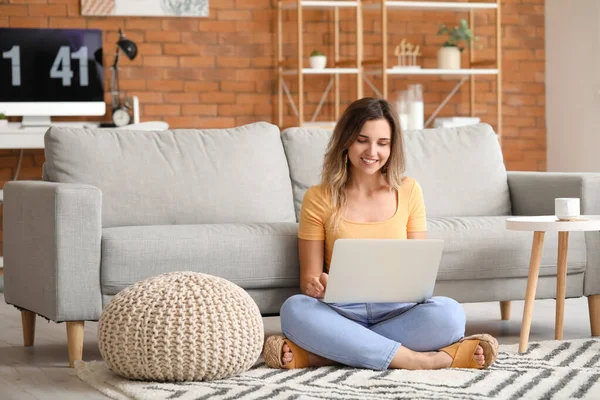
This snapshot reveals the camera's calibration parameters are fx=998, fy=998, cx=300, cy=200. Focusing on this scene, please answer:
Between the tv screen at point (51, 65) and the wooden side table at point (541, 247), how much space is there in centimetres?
327

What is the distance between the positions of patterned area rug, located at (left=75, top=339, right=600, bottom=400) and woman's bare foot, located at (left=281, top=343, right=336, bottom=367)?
4cm

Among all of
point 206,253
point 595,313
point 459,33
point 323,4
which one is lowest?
point 595,313

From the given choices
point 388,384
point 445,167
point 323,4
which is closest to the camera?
point 388,384

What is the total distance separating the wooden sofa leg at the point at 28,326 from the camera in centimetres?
337

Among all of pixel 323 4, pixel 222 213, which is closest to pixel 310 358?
pixel 222 213

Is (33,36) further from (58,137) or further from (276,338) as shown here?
(276,338)

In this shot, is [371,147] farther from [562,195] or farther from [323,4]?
[323,4]

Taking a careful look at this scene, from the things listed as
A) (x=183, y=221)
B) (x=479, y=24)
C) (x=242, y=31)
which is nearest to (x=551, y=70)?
(x=479, y=24)

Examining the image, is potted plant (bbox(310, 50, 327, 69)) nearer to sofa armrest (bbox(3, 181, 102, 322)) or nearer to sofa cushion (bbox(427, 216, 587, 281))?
sofa cushion (bbox(427, 216, 587, 281))

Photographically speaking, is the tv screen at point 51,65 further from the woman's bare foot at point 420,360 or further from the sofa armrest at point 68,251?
the woman's bare foot at point 420,360

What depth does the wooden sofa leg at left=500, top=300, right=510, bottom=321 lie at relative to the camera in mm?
3910

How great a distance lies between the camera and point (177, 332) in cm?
256

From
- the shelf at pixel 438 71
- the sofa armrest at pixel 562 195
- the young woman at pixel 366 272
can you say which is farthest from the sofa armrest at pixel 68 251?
the shelf at pixel 438 71

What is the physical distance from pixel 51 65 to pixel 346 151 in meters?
3.19
